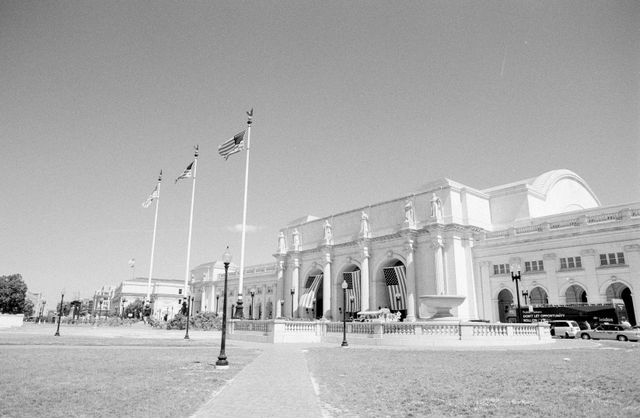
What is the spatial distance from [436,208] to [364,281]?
48.6 ft

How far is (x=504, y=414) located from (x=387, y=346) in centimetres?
1932

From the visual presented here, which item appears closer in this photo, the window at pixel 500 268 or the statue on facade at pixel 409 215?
the window at pixel 500 268

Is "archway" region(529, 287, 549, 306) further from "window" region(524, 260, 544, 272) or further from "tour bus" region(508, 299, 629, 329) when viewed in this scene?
"tour bus" region(508, 299, 629, 329)

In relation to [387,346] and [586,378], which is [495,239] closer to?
[387,346]

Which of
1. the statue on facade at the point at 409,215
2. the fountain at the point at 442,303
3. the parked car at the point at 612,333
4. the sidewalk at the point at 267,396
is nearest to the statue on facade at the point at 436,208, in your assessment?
the statue on facade at the point at 409,215

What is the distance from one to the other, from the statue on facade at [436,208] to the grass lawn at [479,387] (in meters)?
37.1

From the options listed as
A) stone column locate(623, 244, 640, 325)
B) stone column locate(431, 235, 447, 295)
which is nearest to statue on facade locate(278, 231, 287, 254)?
stone column locate(431, 235, 447, 295)

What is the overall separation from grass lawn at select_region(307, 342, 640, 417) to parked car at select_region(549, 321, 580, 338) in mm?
23391

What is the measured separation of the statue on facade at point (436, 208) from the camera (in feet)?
179

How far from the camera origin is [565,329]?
39000mm

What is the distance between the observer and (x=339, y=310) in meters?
66.0

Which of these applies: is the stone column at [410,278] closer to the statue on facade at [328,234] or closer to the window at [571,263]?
the statue on facade at [328,234]

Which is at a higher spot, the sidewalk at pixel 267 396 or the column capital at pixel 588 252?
the column capital at pixel 588 252

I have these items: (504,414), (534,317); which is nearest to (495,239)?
(534,317)
